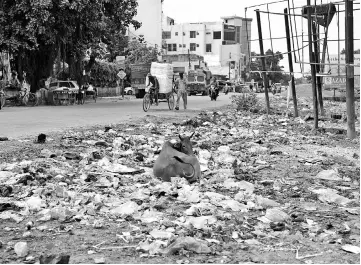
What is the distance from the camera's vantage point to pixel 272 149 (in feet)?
27.9

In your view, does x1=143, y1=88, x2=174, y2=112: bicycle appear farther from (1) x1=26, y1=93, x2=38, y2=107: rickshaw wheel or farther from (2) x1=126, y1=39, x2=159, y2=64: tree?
(2) x1=126, y1=39, x2=159, y2=64: tree

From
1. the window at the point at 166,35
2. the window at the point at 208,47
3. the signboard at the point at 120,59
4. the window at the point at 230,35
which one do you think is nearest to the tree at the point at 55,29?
the signboard at the point at 120,59

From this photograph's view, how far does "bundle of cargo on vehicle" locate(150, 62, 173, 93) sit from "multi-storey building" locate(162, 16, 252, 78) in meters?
62.1

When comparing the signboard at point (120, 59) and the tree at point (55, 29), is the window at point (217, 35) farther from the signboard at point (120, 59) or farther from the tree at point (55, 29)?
the tree at point (55, 29)

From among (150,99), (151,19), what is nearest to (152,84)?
(150,99)

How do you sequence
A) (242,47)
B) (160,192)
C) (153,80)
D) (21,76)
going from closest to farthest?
(160,192) < (153,80) < (21,76) < (242,47)

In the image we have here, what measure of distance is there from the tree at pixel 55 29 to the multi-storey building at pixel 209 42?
57.2m

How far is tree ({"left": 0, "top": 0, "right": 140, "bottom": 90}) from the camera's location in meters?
22.6

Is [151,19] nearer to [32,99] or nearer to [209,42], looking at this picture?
[209,42]

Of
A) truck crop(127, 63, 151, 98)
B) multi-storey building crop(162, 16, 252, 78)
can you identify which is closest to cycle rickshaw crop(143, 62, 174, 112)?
truck crop(127, 63, 151, 98)

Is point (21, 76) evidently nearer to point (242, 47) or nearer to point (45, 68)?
point (45, 68)

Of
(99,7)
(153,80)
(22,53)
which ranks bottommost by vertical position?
(153,80)

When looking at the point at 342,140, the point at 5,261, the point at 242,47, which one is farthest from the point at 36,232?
the point at 242,47

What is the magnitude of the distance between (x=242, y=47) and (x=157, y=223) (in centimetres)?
9137
